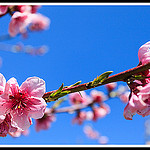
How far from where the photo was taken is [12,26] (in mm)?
1923

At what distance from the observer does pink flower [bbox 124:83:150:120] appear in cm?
92

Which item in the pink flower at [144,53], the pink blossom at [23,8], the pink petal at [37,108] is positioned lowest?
the pink petal at [37,108]

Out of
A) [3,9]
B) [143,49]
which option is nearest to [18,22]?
[3,9]

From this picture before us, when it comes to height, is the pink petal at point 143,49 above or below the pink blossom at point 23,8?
below

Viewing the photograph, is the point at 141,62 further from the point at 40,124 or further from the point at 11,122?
the point at 40,124

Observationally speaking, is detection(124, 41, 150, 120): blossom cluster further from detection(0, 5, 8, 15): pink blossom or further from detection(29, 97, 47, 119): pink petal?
detection(0, 5, 8, 15): pink blossom

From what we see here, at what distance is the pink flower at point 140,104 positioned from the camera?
0.92 meters

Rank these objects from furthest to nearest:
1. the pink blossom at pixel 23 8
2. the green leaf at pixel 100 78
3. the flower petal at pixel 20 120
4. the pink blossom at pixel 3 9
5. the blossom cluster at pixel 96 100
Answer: the blossom cluster at pixel 96 100, the pink blossom at pixel 23 8, the pink blossom at pixel 3 9, the flower petal at pixel 20 120, the green leaf at pixel 100 78

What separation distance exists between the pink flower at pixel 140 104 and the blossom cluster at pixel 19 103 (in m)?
0.43

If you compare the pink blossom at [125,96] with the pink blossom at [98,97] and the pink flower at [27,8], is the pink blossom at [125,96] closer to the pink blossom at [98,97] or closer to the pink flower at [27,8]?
the pink blossom at [98,97]

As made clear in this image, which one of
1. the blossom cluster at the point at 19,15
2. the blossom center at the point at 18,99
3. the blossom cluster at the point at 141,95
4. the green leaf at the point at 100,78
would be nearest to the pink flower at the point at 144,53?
the blossom cluster at the point at 141,95

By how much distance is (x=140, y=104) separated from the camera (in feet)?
3.06

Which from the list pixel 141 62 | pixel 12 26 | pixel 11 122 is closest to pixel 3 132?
pixel 11 122

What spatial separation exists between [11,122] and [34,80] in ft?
0.79
